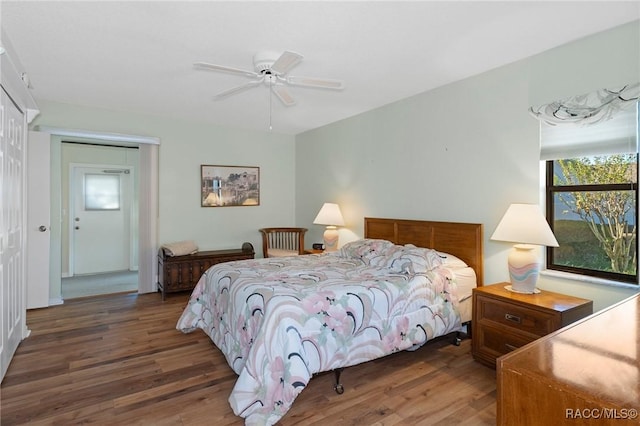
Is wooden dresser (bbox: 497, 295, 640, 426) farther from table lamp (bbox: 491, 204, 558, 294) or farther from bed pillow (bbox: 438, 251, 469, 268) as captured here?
bed pillow (bbox: 438, 251, 469, 268)

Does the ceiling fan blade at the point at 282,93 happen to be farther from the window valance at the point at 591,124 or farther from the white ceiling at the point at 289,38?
the window valance at the point at 591,124

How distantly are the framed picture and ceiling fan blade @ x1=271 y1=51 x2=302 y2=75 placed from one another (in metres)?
3.09

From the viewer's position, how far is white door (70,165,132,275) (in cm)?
599

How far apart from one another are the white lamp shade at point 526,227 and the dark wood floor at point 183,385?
3.42ft

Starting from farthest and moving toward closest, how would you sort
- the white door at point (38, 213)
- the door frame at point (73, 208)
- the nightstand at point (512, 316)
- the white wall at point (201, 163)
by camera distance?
the door frame at point (73, 208) → the white wall at point (201, 163) → the white door at point (38, 213) → the nightstand at point (512, 316)

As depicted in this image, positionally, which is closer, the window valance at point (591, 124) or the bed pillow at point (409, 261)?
the window valance at point (591, 124)

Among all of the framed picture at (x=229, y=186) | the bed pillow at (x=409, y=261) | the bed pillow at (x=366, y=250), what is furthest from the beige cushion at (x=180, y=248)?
the bed pillow at (x=409, y=261)

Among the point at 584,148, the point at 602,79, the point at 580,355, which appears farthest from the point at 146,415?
the point at 602,79

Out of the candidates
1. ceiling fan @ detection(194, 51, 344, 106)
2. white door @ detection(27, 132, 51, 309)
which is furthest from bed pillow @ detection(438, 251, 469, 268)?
white door @ detection(27, 132, 51, 309)

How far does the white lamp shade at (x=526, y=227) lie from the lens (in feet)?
8.14

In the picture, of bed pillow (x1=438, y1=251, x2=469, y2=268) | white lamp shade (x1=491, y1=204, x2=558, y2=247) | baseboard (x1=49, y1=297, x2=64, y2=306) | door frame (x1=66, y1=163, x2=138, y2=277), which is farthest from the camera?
door frame (x1=66, y1=163, x2=138, y2=277)

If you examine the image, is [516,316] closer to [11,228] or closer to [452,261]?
[452,261]

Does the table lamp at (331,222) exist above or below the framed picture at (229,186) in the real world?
below

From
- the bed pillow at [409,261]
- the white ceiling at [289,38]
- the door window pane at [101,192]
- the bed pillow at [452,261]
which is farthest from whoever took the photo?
the door window pane at [101,192]
